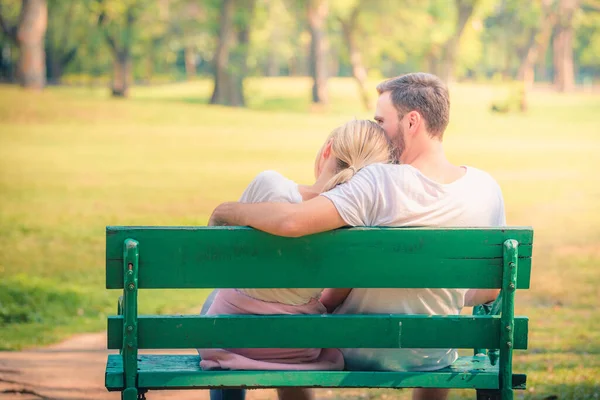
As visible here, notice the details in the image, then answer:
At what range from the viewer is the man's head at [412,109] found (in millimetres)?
3738

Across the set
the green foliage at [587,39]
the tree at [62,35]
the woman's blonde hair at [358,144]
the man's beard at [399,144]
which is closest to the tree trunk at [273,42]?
the tree at [62,35]

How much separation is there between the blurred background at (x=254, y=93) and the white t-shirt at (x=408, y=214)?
1033 cm

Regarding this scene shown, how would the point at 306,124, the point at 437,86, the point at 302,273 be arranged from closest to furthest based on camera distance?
1. the point at 302,273
2. the point at 437,86
3. the point at 306,124

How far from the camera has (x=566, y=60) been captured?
21656mm

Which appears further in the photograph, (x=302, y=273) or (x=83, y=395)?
(x=83, y=395)

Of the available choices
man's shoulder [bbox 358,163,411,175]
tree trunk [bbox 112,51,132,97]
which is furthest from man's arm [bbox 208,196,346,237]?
tree trunk [bbox 112,51,132,97]

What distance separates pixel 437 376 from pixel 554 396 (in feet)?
6.39

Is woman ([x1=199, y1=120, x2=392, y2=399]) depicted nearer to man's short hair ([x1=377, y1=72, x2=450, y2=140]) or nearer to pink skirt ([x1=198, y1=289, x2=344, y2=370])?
pink skirt ([x1=198, y1=289, x2=344, y2=370])

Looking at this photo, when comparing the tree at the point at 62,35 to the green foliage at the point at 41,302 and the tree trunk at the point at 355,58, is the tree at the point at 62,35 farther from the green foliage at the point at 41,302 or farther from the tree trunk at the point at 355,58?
the green foliage at the point at 41,302

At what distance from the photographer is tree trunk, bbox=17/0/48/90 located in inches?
729

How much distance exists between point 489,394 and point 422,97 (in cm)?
107

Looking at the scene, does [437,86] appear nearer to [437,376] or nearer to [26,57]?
[437,376]

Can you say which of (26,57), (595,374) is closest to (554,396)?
(595,374)

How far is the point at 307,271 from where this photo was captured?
11.1ft
